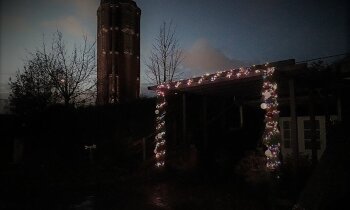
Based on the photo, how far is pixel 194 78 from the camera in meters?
11.8

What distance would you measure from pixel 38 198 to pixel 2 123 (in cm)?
1438

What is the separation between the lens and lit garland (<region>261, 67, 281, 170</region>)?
29.7 ft

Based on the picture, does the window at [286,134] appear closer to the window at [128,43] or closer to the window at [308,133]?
the window at [308,133]

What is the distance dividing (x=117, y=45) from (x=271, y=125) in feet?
109

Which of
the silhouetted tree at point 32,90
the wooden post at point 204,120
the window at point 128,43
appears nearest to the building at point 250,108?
the wooden post at point 204,120

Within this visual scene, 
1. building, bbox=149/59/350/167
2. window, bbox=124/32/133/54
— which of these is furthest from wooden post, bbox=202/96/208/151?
window, bbox=124/32/133/54

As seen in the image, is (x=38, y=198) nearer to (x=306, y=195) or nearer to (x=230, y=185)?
(x=230, y=185)

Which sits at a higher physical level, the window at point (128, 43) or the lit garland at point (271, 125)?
the window at point (128, 43)

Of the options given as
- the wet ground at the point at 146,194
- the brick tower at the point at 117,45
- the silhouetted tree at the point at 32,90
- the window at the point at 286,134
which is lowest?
the wet ground at the point at 146,194

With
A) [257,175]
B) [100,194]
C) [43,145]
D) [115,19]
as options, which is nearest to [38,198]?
[100,194]

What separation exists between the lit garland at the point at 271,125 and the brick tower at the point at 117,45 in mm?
30643

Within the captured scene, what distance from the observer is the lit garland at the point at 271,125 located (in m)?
9.04

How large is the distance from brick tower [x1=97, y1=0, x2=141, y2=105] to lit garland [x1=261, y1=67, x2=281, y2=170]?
1206 inches

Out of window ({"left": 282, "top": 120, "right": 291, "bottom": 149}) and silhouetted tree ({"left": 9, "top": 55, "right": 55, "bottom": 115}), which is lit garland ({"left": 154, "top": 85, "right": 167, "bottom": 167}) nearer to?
window ({"left": 282, "top": 120, "right": 291, "bottom": 149})
